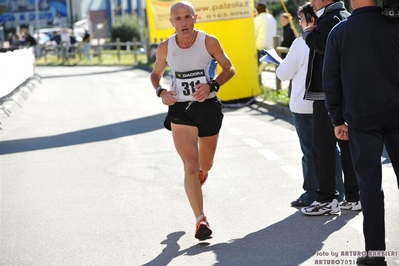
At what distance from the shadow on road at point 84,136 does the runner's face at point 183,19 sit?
611cm

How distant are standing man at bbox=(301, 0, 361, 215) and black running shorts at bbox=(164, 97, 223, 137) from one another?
2.60 ft

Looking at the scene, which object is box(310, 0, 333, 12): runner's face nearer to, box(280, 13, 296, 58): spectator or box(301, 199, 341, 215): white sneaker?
box(301, 199, 341, 215): white sneaker

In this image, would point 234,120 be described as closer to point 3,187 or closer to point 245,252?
point 3,187

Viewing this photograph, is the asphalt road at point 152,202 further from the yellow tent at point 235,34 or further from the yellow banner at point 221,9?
the yellow banner at point 221,9

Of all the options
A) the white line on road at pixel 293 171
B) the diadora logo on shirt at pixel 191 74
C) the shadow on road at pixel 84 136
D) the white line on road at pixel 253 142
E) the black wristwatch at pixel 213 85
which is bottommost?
the shadow on road at pixel 84 136

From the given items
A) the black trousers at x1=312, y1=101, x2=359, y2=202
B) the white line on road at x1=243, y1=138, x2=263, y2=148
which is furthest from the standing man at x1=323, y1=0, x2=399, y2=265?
the white line on road at x1=243, y1=138, x2=263, y2=148

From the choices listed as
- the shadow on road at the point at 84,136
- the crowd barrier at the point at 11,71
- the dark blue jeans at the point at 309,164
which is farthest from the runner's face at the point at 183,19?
the crowd barrier at the point at 11,71

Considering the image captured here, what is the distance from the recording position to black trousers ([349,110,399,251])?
5.64 metres

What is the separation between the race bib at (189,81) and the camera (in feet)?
23.2

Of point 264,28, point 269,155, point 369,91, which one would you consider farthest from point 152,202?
point 264,28

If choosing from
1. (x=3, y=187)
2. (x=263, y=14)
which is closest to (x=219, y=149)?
(x=3, y=187)

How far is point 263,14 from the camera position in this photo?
20281 millimetres

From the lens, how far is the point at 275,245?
659cm

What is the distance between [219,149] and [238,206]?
3.82m
